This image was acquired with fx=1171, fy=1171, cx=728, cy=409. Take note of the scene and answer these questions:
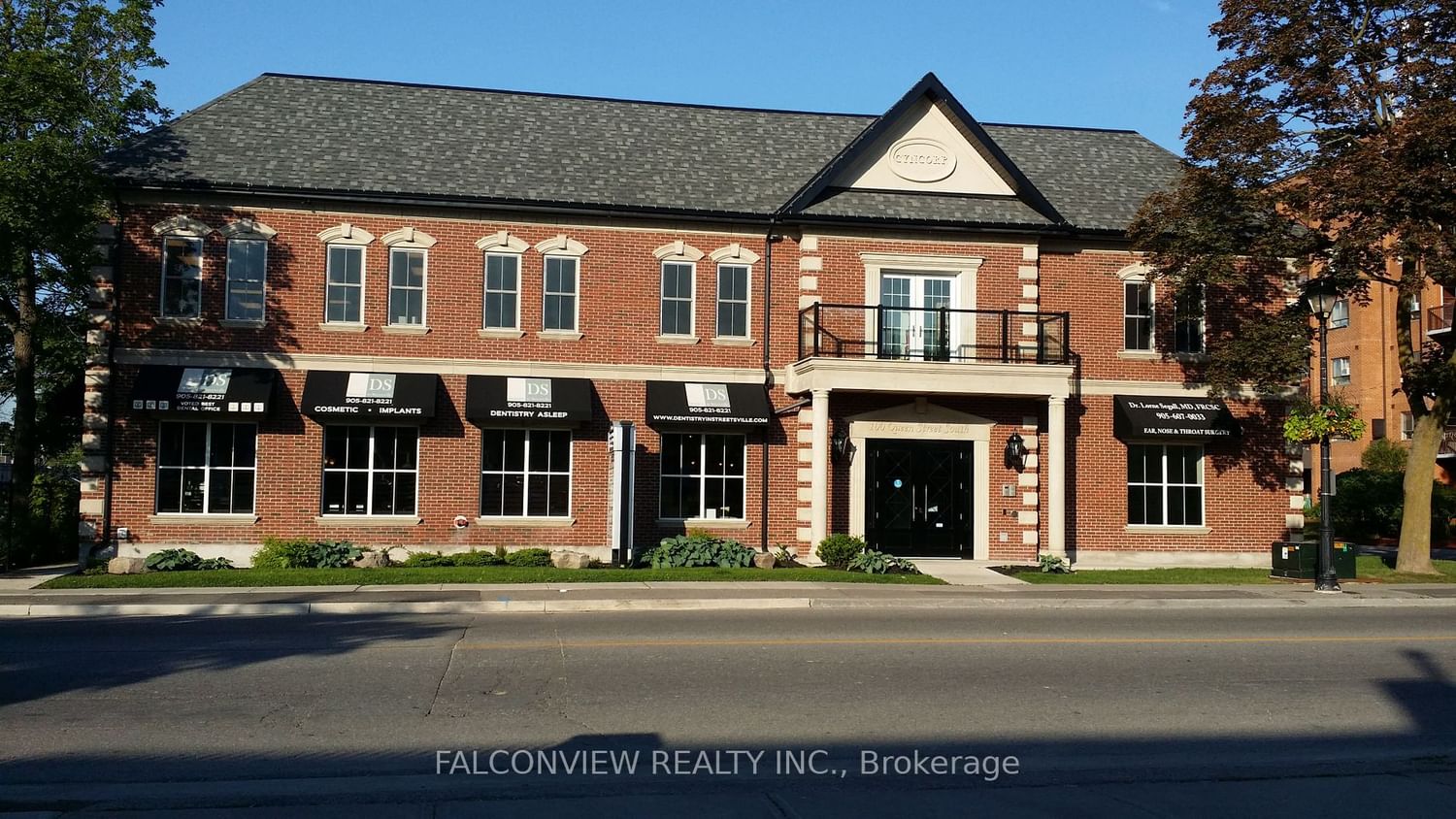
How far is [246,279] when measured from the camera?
21875 mm

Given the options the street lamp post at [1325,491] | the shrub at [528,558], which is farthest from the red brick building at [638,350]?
the street lamp post at [1325,491]

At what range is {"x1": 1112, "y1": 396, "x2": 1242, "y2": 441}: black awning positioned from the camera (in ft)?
76.6

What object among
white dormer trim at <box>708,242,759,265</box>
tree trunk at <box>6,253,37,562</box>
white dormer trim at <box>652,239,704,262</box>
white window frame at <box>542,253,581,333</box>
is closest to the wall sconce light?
white dormer trim at <box>708,242,759,265</box>

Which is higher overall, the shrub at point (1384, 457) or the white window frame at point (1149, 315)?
the white window frame at point (1149, 315)

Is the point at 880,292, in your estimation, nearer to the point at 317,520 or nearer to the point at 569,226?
the point at 569,226

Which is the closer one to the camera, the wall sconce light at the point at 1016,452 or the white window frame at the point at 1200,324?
the wall sconce light at the point at 1016,452

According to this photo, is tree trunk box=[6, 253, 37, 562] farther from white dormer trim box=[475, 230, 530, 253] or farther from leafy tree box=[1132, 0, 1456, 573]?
leafy tree box=[1132, 0, 1456, 573]

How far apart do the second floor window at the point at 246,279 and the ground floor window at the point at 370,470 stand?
2.65 meters

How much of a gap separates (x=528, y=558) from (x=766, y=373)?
5.88 metres

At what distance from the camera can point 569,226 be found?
22.9 m

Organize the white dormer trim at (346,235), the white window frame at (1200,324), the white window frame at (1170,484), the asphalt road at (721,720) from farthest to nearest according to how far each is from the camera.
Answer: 1. the white window frame at (1170,484)
2. the white window frame at (1200,324)
3. the white dormer trim at (346,235)
4. the asphalt road at (721,720)

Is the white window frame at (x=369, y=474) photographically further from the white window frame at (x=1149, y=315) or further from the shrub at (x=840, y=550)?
the white window frame at (x=1149, y=315)

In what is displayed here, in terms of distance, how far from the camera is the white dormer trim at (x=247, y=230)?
21.8m

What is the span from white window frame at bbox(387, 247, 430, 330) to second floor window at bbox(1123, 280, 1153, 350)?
14092mm
